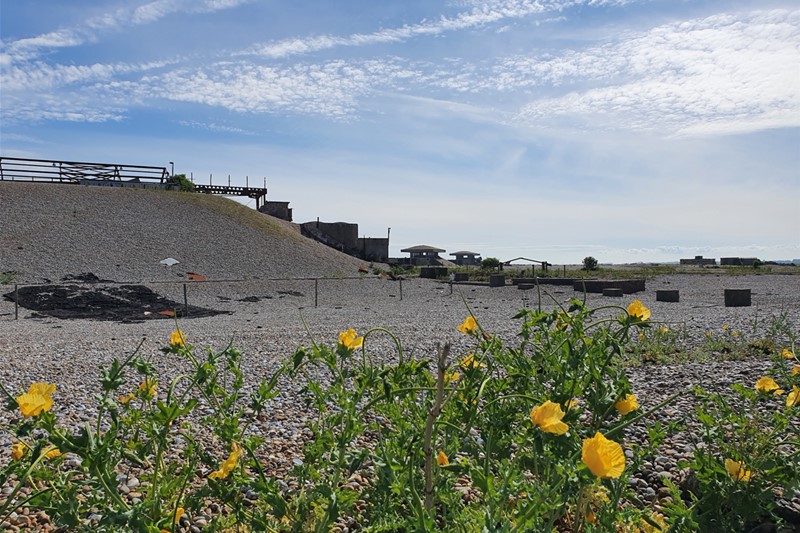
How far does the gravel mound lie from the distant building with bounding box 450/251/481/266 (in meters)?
18.8

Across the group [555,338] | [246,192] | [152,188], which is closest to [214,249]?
[152,188]

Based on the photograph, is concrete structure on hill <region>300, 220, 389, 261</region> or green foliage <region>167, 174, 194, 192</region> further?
concrete structure on hill <region>300, 220, 389, 261</region>

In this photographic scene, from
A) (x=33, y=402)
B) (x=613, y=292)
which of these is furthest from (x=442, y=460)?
(x=613, y=292)

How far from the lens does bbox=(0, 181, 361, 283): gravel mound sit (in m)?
22.6

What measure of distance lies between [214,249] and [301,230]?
1202cm

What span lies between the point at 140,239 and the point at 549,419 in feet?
90.6

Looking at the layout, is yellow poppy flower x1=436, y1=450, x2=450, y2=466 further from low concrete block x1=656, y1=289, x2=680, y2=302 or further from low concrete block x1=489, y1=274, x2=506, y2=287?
low concrete block x1=489, y1=274, x2=506, y2=287

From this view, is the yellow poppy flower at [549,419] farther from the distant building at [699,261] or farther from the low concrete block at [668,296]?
the distant building at [699,261]

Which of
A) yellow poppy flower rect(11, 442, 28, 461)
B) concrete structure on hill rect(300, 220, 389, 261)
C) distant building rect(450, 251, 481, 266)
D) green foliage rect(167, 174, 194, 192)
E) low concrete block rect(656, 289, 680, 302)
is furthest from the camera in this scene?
distant building rect(450, 251, 481, 266)

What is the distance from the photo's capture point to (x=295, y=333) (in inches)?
373

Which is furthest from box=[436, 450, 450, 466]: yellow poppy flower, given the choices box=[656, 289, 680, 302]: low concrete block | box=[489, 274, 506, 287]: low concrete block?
box=[489, 274, 506, 287]: low concrete block

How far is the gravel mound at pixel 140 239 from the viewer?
22625mm

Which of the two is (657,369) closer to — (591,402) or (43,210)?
(591,402)

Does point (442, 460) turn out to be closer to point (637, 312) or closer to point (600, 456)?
point (600, 456)
